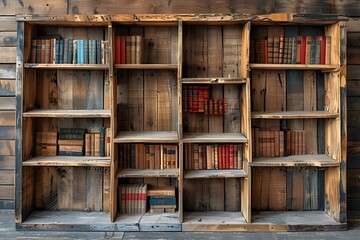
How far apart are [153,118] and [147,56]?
515 mm

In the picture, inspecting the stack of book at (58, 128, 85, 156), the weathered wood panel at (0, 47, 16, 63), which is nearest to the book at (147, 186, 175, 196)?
the stack of book at (58, 128, 85, 156)

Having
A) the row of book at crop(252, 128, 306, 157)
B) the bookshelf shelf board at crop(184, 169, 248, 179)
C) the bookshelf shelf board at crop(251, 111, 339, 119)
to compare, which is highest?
the bookshelf shelf board at crop(251, 111, 339, 119)

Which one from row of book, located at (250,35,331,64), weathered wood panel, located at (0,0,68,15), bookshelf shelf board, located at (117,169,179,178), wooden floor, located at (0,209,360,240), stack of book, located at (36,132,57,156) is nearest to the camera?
wooden floor, located at (0,209,360,240)

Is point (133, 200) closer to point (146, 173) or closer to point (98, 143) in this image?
point (146, 173)

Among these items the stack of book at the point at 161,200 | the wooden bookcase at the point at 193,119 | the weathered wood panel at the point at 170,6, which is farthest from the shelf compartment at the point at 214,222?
the weathered wood panel at the point at 170,6

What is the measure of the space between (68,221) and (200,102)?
1377 millimetres

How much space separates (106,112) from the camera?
2562 mm

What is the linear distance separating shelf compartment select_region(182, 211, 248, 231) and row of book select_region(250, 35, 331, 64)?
1.27 meters

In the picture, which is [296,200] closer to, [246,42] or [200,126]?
[200,126]

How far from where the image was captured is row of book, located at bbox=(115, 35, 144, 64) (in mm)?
2555

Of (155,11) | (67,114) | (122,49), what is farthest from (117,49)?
(67,114)

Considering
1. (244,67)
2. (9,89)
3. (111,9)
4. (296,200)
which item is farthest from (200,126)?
(9,89)

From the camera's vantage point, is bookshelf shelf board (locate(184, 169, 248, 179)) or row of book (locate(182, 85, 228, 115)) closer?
bookshelf shelf board (locate(184, 169, 248, 179))

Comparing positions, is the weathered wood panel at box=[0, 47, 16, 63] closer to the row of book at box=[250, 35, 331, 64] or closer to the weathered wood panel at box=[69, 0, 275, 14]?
the weathered wood panel at box=[69, 0, 275, 14]
